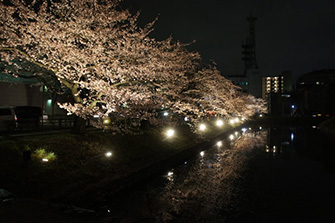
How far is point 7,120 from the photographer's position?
53.0 feet

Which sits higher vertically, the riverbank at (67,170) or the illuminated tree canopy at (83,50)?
the illuminated tree canopy at (83,50)

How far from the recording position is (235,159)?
16188 millimetres

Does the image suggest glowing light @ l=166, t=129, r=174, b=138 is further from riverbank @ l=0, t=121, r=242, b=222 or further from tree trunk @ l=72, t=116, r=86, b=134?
tree trunk @ l=72, t=116, r=86, b=134

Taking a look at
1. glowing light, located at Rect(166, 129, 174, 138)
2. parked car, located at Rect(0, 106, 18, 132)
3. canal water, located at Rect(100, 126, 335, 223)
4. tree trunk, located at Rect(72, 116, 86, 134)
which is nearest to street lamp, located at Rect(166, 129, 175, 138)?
glowing light, located at Rect(166, 129, 174, 138)

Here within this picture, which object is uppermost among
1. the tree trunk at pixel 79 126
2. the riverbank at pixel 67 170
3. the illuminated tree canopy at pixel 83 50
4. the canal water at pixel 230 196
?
the illuminated tree canopy at pixel 83 50

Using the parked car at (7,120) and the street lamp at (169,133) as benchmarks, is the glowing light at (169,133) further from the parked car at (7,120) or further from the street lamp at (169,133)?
the parked car at (7,120)

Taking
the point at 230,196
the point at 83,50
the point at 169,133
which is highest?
the point at 83,50

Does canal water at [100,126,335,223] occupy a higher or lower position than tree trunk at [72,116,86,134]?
lower

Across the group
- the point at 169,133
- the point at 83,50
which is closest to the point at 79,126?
the point at 83,50

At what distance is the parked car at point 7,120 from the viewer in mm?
16062

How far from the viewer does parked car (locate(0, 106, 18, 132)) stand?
52.7 ft

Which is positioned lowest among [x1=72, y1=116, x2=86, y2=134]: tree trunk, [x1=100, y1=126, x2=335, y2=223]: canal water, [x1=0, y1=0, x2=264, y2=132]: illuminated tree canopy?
[x1=100, y1=126, x2=335, y2=223]: canal water

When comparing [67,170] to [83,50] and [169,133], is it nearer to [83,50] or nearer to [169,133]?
[83,50]

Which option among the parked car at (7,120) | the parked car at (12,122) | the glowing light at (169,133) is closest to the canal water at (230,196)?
the glowing light at (169,133)
